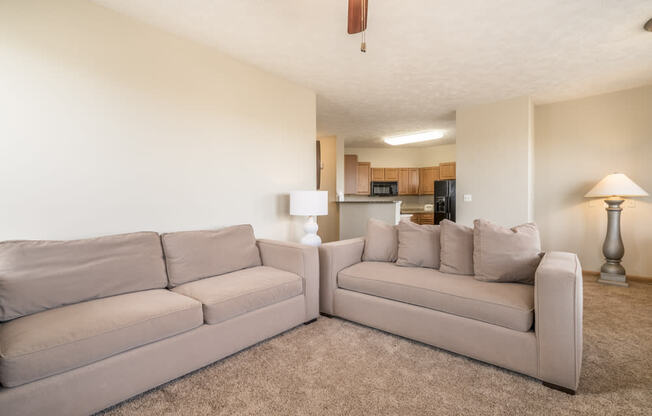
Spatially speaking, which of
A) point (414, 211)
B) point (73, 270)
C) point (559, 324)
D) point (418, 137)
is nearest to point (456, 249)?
point (559, 324)

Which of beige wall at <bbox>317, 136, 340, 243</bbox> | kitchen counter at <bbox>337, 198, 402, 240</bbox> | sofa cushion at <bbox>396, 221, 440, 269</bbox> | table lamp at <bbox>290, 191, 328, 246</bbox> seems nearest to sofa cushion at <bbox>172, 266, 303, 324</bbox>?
table lamp at <bbox>290, 191, 328, 246</bbox>

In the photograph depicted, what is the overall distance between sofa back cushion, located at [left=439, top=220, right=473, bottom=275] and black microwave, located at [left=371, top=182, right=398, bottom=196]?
569 cm

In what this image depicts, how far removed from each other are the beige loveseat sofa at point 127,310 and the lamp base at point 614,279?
3.95 meters

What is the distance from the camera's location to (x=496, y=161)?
181 inches

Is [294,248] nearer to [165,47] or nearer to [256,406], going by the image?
[256,406]

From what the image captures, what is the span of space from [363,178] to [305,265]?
5.97 metres

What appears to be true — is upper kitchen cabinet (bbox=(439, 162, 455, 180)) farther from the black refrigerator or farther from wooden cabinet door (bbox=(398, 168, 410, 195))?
the black refrigerator

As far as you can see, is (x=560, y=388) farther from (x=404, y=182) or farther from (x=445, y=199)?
(x=404, y=182)

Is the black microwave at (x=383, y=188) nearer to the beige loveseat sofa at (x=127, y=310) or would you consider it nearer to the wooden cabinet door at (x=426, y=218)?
the wooden cabinet door at (x=426, y=218)

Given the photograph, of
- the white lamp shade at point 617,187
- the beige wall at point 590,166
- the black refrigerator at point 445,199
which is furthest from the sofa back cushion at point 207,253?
the beige wall at point 590,166

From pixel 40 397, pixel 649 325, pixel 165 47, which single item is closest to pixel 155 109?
pixel 165 47

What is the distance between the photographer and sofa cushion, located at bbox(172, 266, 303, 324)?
204 cm

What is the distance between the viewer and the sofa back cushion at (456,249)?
2.50 metres

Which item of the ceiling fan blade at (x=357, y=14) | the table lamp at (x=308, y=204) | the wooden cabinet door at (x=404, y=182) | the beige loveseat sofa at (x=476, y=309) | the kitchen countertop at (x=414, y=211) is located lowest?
the beige loveseat sofa at (x=476, y=309)
